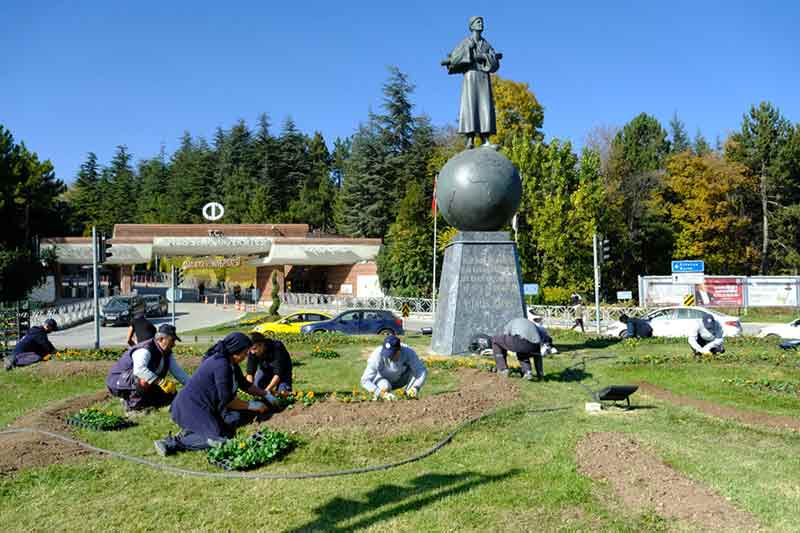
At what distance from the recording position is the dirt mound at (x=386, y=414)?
25.1 feet

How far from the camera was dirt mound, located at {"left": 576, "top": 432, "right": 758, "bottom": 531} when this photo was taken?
502 centimetres

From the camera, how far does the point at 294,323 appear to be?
2455 cm

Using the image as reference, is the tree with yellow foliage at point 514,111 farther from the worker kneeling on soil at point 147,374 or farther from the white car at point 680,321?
the worker kneeling on soil at point 147,374

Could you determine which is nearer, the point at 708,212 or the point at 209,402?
the point at 209,402

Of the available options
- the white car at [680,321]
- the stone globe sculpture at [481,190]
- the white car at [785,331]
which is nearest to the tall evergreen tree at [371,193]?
the white car at [680,321]

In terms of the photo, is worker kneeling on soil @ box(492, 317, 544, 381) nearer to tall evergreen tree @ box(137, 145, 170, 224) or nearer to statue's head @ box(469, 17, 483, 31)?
statue's head @ box(469, 17, 483, 31)

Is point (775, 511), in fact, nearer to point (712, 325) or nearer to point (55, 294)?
point (712, 325)

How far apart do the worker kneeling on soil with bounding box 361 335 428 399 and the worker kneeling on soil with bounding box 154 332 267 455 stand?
7.59 ft

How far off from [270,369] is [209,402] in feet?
9.66

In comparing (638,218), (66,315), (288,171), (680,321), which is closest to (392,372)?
(680,321)

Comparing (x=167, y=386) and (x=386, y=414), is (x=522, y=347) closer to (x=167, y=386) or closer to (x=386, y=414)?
(x=386, y=414)

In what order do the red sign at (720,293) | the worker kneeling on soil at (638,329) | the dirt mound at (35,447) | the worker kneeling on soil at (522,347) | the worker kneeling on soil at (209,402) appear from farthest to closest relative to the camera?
the red sign at (720,293)
the worker kneeling on soil at (638,329)
the worker kneeling on soil at (522,347)
the worker kneeling on soil at (209,402)
the dirt mound at (35,447)

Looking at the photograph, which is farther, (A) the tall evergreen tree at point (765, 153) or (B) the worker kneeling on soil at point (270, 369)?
(A) the tall evergreen tree at point (765, 153)

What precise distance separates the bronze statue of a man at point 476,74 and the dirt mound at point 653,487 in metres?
11.6
